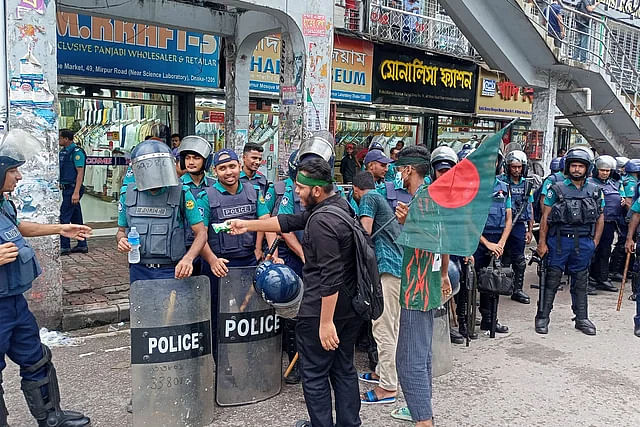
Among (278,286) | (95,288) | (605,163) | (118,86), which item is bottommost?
(95,288)

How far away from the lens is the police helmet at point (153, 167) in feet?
12.3

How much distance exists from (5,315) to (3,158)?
0.91 m

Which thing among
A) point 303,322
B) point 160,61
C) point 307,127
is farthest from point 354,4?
point 303,322

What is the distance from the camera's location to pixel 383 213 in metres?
4.27

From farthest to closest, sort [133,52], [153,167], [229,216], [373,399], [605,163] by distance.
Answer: [133,52] < [605,163] < [229,216] < [373,399] < [153,167]

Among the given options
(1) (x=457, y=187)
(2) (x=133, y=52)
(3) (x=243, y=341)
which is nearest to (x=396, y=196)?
(1) (x=457, y=187)

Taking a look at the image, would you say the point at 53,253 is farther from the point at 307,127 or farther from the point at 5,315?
the point at 307,127

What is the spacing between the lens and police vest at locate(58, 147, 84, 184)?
8.24 meters

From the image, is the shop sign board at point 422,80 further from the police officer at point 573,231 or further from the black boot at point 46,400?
the black boot at point 46,400

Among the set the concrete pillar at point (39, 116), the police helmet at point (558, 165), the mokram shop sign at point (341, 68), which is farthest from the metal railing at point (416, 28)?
the concrete pillar at point (39, 116)

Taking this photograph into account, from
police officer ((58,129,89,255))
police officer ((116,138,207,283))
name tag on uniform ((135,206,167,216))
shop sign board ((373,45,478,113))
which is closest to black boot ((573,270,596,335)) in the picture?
police officer ((116,138,207,283))

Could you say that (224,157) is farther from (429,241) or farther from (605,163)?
(605,163)

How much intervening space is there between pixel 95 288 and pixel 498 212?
471 centimetres

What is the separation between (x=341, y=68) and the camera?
1240cm
